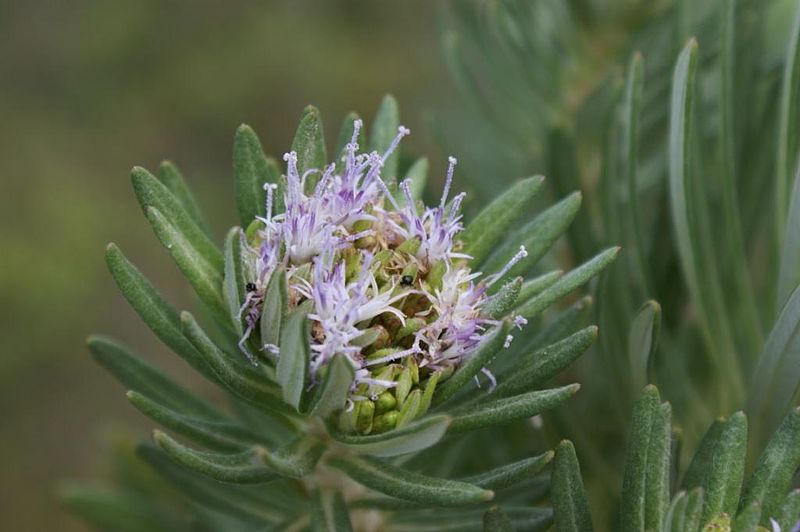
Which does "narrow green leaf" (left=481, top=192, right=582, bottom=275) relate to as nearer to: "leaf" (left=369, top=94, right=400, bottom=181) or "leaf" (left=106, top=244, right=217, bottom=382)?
"leaf" (left=369, top=94, right=400, bottom=181)

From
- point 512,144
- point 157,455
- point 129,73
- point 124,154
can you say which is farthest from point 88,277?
point 157,455

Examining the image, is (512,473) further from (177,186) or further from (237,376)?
(177,186)

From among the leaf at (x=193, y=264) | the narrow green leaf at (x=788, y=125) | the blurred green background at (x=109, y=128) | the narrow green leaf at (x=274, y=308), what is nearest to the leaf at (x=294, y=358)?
the narrow green leaf at (x=274, y=308)

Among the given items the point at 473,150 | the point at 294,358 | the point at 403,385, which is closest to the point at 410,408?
the point at 403,385

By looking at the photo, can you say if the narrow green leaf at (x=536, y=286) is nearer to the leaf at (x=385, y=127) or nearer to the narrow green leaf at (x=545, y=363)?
the narrow green leaf at (x=545, y=363)

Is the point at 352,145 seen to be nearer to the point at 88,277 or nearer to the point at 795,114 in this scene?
the point at 795,114
